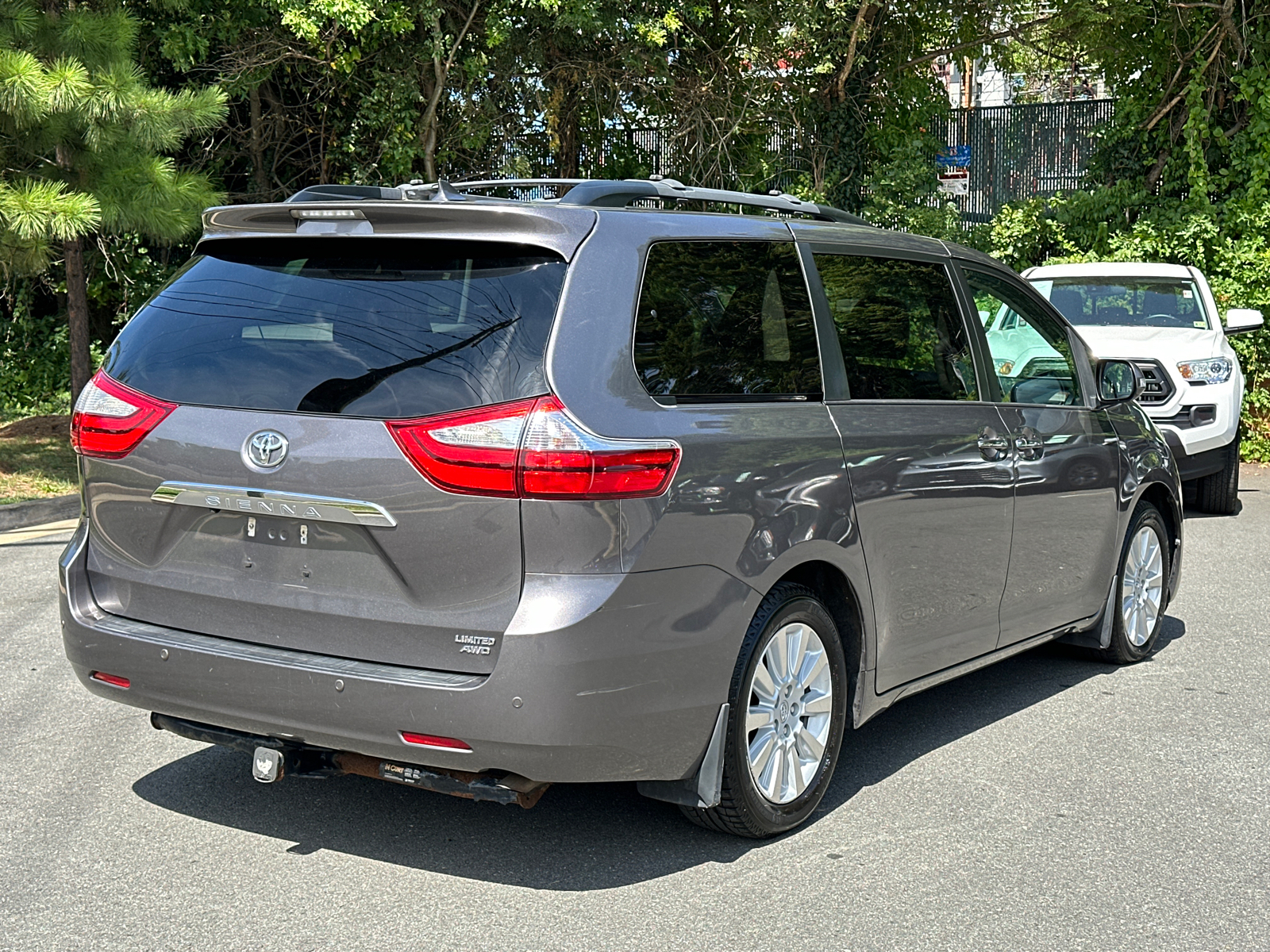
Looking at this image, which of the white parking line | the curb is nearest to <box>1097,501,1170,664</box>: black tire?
the white parking line

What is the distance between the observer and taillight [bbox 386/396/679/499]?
11.6ft

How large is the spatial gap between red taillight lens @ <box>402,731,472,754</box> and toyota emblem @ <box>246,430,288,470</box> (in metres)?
0.78

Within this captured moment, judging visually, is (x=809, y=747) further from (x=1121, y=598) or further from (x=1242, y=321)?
(x=1242, y=321)

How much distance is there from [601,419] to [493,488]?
33 cm

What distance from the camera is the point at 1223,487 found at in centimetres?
1120

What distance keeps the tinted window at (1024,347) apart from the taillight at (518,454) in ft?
7.60

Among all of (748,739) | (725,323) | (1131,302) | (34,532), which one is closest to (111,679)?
(748,739)

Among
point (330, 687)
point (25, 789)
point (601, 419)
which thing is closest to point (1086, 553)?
point (601, 419)

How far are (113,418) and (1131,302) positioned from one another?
32.6 feet

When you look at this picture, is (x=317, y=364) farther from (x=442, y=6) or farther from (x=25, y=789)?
(x=442, y=6)

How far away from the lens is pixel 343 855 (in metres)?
4.12

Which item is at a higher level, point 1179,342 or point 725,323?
point 725,323

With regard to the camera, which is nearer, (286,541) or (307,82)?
(286,541)

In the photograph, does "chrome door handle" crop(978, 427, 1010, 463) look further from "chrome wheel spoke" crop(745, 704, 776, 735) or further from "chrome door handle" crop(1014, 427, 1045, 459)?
"chrome wheel spoke" crop(745, 704, 776, 735)
